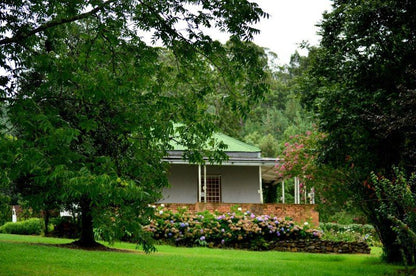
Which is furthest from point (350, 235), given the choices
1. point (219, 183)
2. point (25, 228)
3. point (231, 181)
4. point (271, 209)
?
point (25, 228)

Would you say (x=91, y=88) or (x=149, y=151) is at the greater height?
(x=91, y=88)

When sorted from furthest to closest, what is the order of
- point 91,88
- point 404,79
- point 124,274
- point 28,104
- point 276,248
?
point 276,248 → point 404,79 → point 124,274 → point 91,88 → point 28,104

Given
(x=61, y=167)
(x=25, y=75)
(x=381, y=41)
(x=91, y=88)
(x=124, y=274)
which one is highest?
(x=381, y=41)

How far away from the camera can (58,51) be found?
34.1ft

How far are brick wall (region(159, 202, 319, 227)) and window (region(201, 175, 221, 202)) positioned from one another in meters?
5.02

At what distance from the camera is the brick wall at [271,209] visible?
20.5 meters

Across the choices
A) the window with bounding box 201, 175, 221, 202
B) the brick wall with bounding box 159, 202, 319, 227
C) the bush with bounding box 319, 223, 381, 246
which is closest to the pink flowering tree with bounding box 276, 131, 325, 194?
the brick wall with bounding box 159, 202, 319, 227

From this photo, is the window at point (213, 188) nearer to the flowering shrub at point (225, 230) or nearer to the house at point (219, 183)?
the house at point (219, 183)

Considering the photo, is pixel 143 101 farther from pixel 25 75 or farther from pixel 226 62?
pixel 25 75

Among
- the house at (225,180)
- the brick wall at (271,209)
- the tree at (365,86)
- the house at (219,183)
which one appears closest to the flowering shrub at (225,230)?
the brick wall at (271,209)

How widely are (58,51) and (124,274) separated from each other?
4.80 m

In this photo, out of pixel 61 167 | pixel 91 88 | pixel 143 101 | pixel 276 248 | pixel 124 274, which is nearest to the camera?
pixel 61 167

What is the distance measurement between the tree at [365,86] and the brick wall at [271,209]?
615cm

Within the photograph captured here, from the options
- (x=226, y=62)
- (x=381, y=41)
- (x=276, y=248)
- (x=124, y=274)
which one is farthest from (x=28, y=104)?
(x=276, y=248)
